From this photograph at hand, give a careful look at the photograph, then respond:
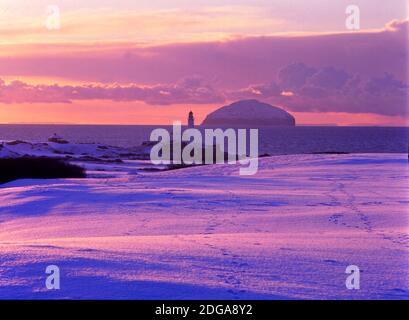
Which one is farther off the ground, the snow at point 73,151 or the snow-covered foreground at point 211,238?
the snow at point 73,151

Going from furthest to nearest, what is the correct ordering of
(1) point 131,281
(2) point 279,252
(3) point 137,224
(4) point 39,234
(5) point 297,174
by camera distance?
(5) point 297,174 < (3) point 137,224 < (4) point 39,234 < (2) point 279,252 < (1) point 131,281

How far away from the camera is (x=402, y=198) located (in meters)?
15.2

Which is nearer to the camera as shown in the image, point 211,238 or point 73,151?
point 211,238

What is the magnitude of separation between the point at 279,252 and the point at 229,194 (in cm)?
840

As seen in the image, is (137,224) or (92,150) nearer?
(137,224)

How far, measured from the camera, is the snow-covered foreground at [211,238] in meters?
6.62

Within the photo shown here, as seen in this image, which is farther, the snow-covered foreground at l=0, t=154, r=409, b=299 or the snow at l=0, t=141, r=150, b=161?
the snow at l=0, t=141, r=150, b=161

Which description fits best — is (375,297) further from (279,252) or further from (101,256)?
(101,256)

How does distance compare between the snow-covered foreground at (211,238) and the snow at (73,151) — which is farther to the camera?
the snow at (73,151)

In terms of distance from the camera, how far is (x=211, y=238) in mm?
9578

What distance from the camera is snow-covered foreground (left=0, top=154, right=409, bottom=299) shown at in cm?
662

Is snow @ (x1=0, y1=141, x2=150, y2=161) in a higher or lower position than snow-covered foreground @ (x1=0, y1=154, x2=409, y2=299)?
higher
